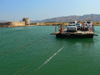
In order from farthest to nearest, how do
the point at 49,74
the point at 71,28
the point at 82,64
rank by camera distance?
the point at 71,28, the point at 82,64, the point at 49,74

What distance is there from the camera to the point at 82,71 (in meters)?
9.14

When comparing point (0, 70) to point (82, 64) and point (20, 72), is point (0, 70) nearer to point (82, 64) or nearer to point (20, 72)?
point (20, 72)

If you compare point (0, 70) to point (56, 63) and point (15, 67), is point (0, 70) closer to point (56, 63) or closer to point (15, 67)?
point (15, 67)

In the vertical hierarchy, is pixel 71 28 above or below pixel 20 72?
above

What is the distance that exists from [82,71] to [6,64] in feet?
23.3

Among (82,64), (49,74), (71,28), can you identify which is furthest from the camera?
(71,28)

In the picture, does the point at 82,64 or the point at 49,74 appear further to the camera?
the point at 82,64

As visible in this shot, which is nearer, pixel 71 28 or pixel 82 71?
A: pixel 82 71

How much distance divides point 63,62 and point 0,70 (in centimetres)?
578

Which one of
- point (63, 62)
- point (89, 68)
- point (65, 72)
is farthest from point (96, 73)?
point (63, 62)

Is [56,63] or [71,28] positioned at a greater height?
[71,28]

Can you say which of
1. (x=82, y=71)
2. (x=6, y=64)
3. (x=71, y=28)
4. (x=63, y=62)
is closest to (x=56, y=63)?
(x=63, y=62)

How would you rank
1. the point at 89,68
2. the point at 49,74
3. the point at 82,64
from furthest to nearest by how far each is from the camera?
the point at 82,64
the point at 89,68
the point at 49,74

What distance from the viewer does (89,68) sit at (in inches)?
381
